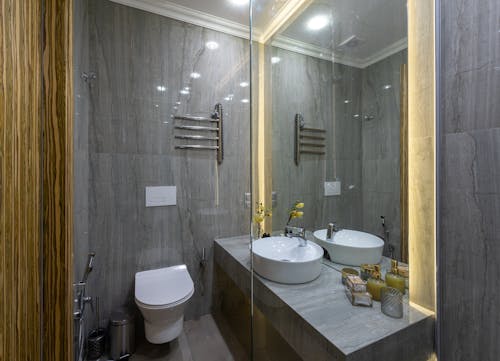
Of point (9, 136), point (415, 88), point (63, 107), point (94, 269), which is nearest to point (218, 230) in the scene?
point (94, 269)

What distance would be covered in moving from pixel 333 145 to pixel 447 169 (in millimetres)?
656

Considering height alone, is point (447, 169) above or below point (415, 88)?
below

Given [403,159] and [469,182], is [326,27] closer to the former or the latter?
[403,159]

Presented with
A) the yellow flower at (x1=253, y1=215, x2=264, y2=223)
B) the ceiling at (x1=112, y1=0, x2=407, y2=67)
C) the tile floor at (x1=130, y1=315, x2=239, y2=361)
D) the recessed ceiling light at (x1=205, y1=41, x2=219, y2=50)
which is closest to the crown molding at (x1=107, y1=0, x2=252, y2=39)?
the ceiling at (x1=112, y1=0, x2=407, y2=67)

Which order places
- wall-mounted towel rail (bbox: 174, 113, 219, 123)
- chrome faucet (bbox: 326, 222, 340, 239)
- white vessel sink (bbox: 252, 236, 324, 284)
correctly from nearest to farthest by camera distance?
white vessel sink (bbox: 252, 236, 324, 284) → chrome faucet (bbox: 326, 222, 340, 239) → wall-mounted towel rail (bbox: 174, 113, 219, 123)

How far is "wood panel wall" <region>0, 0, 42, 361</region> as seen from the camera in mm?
602

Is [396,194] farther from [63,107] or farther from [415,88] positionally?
[63,107]

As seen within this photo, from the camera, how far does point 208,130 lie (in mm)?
2123

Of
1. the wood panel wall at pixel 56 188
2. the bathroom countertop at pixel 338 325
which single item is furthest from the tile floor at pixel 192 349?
the wood panel wall at pixel 56 188

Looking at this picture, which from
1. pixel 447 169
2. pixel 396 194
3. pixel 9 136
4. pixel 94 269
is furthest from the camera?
pixel 94 269

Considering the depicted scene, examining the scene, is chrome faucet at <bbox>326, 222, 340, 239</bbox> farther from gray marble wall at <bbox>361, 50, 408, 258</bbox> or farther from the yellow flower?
the yellow flower

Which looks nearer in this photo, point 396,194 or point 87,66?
point 396,194

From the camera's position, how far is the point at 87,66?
1.67 meters

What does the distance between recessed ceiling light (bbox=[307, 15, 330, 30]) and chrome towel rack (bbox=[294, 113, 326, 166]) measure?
0.62 meters
